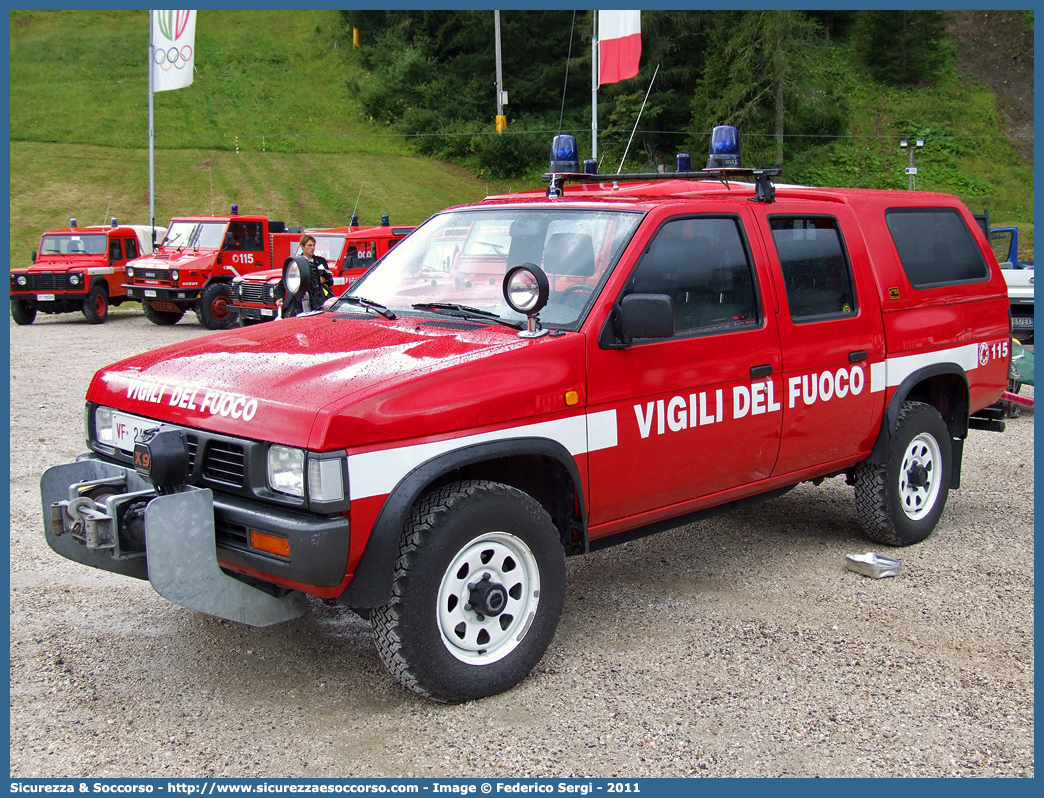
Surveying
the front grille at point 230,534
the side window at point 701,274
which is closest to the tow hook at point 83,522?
the front grille at point 230,534

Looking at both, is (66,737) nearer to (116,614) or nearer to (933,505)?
(116,614)

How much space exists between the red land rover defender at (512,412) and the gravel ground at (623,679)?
32cm

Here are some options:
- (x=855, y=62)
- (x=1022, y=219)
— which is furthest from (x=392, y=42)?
(x=1022, y=219)

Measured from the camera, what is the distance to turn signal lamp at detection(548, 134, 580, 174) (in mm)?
6184

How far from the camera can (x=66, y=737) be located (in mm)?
3596

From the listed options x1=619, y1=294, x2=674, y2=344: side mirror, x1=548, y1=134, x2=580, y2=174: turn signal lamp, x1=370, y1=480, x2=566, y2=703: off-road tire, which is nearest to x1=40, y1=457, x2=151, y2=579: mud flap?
x1=370, y1=480, x2=566, y2=703: off-road tire

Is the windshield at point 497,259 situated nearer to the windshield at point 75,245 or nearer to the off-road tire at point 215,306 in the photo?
the off-road tire at point 215,306

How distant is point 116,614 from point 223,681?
1.00 meters

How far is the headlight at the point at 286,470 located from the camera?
3.39 meters

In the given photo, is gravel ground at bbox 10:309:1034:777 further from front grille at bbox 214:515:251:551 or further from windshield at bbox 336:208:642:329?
windshield at bbox 336:208:642:329

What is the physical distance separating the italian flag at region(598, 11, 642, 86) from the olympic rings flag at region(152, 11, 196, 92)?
10014mm

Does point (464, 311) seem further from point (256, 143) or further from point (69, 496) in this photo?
point (256, 143)

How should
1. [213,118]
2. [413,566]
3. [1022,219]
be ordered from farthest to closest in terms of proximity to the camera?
[213,118] → [1022,219] → [413,566]

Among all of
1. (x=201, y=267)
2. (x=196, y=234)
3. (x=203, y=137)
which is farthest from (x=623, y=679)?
(x=203, y=137)
